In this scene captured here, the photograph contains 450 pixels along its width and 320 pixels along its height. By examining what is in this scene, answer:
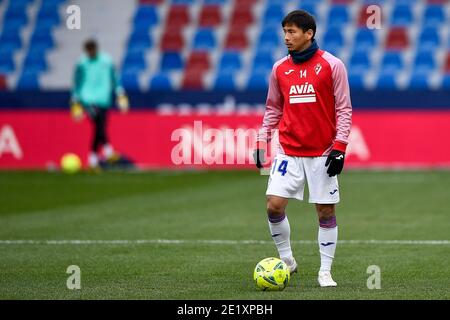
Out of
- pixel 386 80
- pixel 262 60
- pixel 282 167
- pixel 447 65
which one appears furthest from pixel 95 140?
pixel 282 167

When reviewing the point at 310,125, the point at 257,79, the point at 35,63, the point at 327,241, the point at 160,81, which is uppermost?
the point at 310,125

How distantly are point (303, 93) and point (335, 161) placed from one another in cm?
62

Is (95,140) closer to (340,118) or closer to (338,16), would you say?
(338,16)

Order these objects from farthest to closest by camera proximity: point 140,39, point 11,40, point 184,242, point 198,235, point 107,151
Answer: point 11,40 → point 140,39 → point 107,151 → point 198,235 → point 184,242

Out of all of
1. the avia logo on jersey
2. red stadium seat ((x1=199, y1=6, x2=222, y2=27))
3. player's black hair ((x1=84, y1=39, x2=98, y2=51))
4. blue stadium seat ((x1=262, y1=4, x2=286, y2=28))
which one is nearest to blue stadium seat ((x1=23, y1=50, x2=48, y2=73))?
red stadium seat ((x1=199, y1=6, x2=222, y2=27))

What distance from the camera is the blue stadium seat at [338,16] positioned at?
29.5 metres

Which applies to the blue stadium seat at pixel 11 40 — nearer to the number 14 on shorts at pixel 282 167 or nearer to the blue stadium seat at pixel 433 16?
the blue stadium seat at pixel 433 16

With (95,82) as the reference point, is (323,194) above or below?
above

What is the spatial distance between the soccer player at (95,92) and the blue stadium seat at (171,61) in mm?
6910

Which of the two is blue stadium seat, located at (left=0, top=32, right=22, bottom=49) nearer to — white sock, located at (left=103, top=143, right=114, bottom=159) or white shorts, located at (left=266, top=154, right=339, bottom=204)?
white sock, located at (left=103, top=143, right=114, bottom=159)

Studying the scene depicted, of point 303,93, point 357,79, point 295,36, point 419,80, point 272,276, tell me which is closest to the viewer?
point 272,276

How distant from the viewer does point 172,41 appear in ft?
97.9

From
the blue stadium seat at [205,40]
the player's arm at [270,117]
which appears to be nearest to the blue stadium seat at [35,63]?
the blue stadium seat at [205,40]
